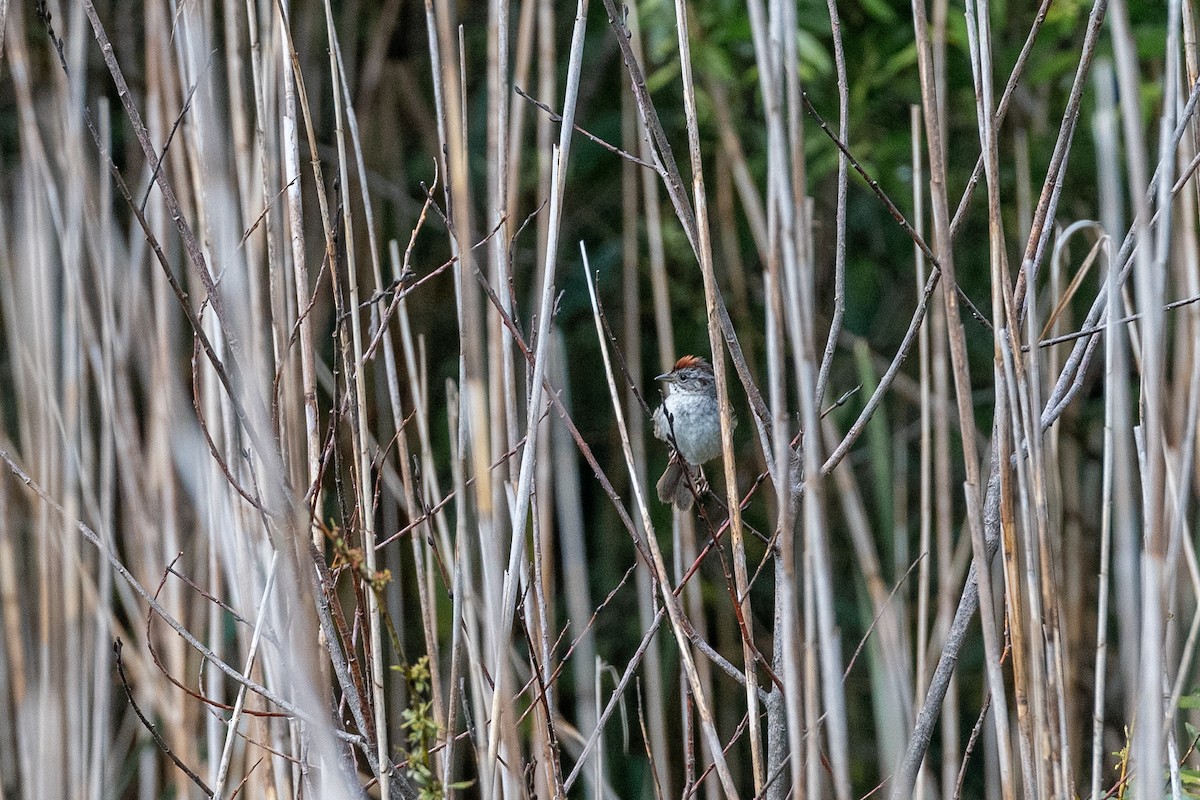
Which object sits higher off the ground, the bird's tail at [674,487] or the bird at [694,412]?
the bird at [694,412]

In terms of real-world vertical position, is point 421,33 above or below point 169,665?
above

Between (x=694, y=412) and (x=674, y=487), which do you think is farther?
(x=694, y=412)

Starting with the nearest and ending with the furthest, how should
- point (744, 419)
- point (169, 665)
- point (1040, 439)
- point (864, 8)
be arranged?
1. point (1040, 439)
2. point (169, 665)
3. point (864, 8)
4. point (744, 419)

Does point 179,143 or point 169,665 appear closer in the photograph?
point 179,143

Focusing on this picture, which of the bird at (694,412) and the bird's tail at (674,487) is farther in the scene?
the bird at (694,412)

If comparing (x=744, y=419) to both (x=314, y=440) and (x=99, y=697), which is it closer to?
(x=99, y=697)

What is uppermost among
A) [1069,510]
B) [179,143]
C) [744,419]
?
[179,143]

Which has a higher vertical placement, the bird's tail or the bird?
the bird

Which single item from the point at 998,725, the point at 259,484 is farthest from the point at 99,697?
the point at 998,725

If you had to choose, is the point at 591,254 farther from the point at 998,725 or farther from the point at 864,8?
the point at 998,725

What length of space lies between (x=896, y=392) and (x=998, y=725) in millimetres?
1831

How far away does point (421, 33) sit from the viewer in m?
3.02

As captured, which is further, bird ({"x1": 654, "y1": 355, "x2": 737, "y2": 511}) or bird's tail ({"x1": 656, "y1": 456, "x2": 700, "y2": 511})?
bird ({"x1": 654, "y1": 355, "x2": 737, "y2": 511})

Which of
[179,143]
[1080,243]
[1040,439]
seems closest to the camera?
[1040,439]
